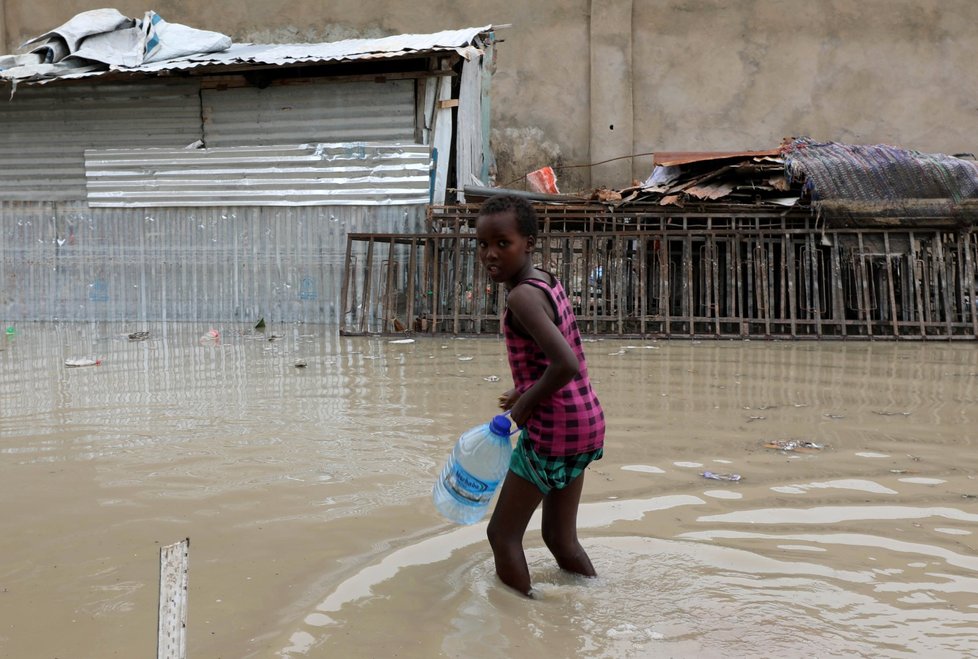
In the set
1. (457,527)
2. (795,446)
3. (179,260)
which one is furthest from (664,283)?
(457,527)

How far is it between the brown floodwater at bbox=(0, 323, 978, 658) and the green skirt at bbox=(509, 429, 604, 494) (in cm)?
39

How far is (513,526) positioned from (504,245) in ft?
2.98

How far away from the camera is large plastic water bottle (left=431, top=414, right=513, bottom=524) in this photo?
3062 millimetres

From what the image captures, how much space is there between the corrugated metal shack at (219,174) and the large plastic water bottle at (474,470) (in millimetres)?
9466

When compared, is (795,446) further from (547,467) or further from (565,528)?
(547,467)

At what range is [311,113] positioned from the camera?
42.1 ft

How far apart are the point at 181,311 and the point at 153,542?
10149 millimetres

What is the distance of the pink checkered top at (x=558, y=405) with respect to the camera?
2951 mm

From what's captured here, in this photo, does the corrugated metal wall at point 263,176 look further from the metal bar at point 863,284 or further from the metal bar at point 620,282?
the metal bar at point 863,284

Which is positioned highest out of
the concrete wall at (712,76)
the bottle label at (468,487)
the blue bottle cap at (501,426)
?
the concrete wall at (712,76)

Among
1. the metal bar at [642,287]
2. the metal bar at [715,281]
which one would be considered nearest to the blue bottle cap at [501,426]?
the metal bar at [642,287]

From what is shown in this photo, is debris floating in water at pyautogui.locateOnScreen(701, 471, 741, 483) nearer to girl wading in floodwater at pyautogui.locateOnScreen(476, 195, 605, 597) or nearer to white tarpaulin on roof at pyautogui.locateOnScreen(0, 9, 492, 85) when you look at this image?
girl wading in floodwater at pyautogui.locateOnScreen(476, 195, 605, 597)

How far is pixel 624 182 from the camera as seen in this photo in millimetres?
19641

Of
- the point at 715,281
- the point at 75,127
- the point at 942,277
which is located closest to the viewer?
the point at 942,277
